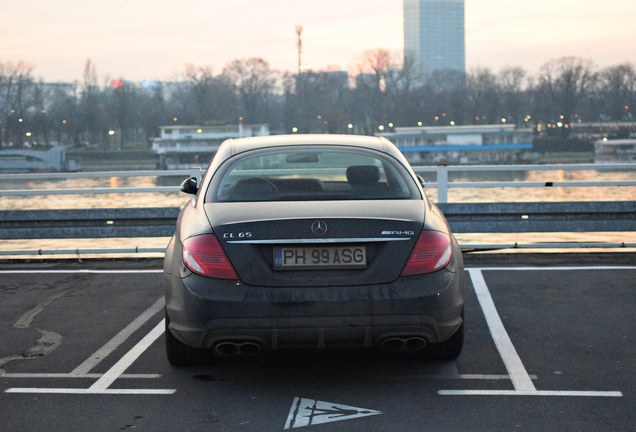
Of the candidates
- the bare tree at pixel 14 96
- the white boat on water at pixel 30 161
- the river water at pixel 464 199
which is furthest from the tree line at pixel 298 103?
the river water at pixel 464 199

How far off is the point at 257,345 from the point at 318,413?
0.50 meters

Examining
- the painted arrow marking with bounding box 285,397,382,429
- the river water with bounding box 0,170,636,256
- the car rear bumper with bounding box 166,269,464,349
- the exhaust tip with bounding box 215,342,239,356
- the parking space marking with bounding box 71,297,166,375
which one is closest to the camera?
the painted arrow marking with bounding box 285,397,382,429

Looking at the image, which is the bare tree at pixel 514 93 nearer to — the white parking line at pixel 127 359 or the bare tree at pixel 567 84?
the bare tree at pixel 567 84

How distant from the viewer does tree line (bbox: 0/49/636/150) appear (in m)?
118

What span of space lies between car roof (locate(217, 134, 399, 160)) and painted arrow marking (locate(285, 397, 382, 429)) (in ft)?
5.91

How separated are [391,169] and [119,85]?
144 meters

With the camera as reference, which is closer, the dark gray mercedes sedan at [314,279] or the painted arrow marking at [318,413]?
the painted arrow marking at [318,413]

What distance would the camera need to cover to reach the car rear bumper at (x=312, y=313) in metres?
5.12

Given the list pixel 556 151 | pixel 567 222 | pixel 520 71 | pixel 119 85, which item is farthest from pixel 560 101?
pixel 567 222

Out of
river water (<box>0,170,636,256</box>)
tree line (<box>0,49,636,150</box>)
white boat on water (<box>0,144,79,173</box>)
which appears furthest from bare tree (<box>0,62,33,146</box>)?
river water (<box>0,170,636,256</box>)

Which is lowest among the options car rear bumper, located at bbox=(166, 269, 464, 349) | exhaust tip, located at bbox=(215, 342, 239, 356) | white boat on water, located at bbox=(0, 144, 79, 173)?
white boat on water, located at bbox=(0, 144, 79, 173)

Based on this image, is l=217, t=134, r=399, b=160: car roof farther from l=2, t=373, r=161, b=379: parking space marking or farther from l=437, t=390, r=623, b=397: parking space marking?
l=437, t=390, r=623, b=397: parking space marking

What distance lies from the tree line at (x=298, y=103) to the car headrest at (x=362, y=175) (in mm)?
101160

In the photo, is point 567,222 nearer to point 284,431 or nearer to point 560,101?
point 284,431
